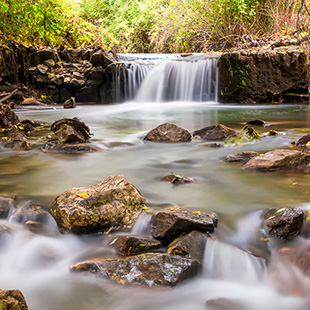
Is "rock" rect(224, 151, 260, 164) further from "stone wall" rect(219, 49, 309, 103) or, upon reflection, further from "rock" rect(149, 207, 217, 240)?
"stone wall" rect(219, 49, 309, 103)

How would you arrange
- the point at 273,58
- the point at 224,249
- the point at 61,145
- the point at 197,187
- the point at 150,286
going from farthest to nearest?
the point at 273,58 < the point at 61,145 < the point at 197,187 < the point at 224,249 < the point at 150,286

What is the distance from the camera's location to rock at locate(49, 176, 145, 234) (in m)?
2.80

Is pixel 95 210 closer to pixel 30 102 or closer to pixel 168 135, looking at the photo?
pixel 168 135

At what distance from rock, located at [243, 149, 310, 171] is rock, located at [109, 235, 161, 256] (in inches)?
84.0

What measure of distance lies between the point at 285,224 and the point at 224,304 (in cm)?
82

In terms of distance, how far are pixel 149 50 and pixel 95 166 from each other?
20521mm

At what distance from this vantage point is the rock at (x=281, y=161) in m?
4.23

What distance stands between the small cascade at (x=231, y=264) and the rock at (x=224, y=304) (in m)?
0.22

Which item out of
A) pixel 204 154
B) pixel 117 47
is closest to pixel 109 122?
pixel 204 154

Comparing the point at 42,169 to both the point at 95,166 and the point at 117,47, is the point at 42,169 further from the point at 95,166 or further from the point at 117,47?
the point at 117,47

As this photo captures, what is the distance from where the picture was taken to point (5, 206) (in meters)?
3.16

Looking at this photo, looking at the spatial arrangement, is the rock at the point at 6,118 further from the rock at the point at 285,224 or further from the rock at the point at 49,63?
the rock at the point at 49,63

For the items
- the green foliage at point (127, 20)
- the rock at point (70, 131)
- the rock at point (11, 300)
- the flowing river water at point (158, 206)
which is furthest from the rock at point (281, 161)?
the green foliage at point (127, 20)

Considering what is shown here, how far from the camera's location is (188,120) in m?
9.34
